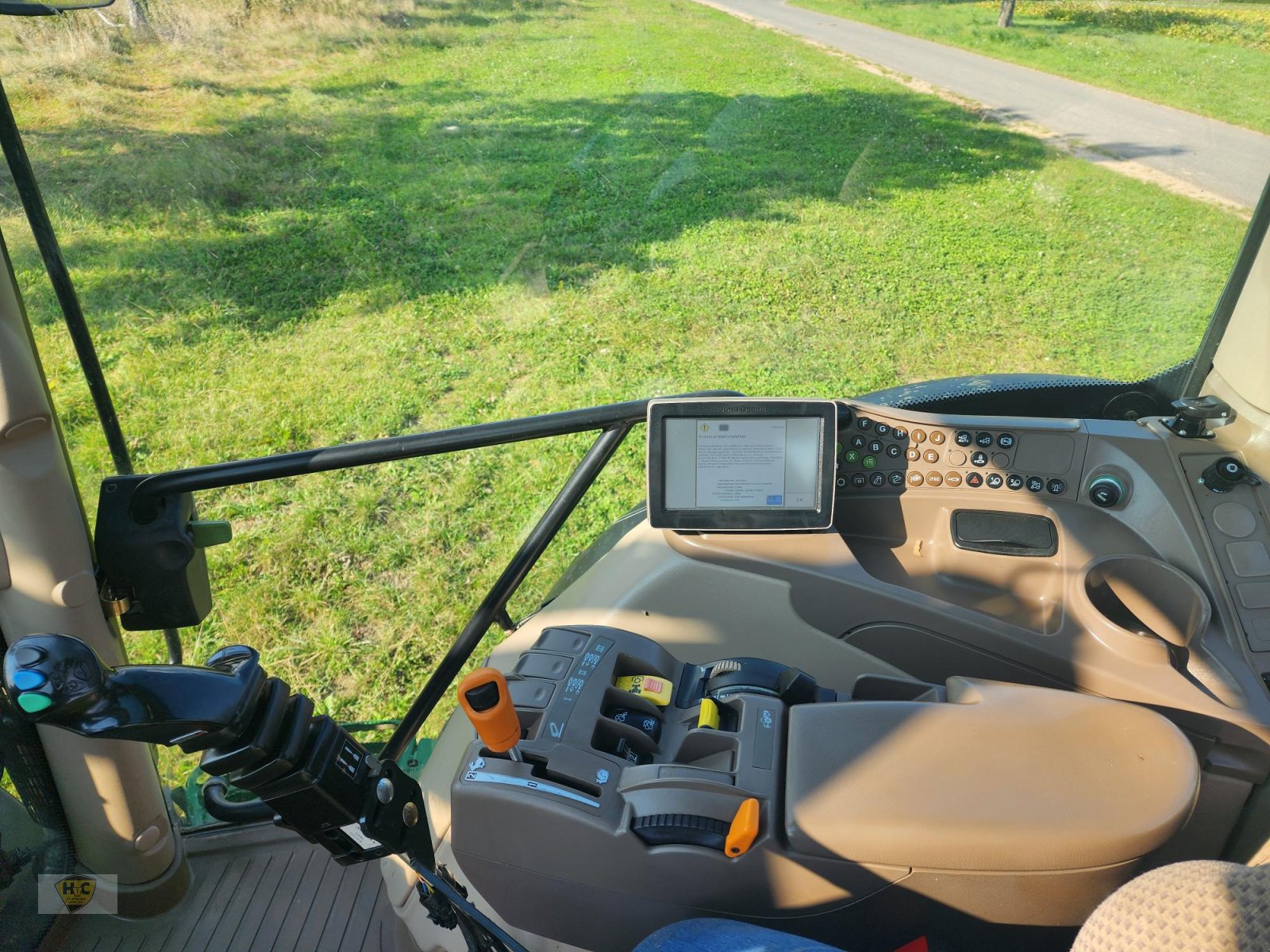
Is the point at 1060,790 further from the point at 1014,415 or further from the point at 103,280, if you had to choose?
the point at 103,280

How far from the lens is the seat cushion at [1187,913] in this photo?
583 millimetres

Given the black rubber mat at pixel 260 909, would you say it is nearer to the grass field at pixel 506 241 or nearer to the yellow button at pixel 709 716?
the grass field at pixel 506 241

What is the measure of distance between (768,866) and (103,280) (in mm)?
1323

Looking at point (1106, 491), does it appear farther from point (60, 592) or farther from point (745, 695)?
point (60, 592)

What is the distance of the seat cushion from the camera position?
0.58 metres

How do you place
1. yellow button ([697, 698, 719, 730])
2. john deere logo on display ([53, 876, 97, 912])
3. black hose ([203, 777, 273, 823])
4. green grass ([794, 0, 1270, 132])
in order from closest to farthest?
1. black hose ([203, 777, 273, 823])
2. yellow button ([697, 698, 719, 730])
3. green grass ([794, 0, 1270, 132])
4. john deere logo on display ([53, 876, 97, 912])

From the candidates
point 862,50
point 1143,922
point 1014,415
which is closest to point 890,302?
point 1014,415

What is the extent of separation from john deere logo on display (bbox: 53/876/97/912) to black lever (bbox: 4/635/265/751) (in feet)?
3.53

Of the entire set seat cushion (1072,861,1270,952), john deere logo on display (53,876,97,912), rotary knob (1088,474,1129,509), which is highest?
seat cushion (1072,861,1270,952)

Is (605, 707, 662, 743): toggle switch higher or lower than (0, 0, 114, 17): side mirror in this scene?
lower

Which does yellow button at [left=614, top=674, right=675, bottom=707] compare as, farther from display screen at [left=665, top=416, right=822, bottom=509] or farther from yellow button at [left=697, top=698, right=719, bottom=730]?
display screen at [left=665, top=416, right=822, bottom=509]

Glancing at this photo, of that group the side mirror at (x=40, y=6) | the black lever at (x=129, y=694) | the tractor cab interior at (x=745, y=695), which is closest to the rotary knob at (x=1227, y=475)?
the tractor cab interior at (x=745, y=695)

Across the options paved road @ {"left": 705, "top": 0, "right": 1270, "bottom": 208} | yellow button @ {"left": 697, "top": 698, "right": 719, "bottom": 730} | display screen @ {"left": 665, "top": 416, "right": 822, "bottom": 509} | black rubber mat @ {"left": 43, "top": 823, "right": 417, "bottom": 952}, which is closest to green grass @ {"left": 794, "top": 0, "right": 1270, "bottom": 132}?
paved road @ {"left": 705, "top": 0, "right": 1270, "bottom": 208}

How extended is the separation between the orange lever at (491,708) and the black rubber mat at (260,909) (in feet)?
2.12
